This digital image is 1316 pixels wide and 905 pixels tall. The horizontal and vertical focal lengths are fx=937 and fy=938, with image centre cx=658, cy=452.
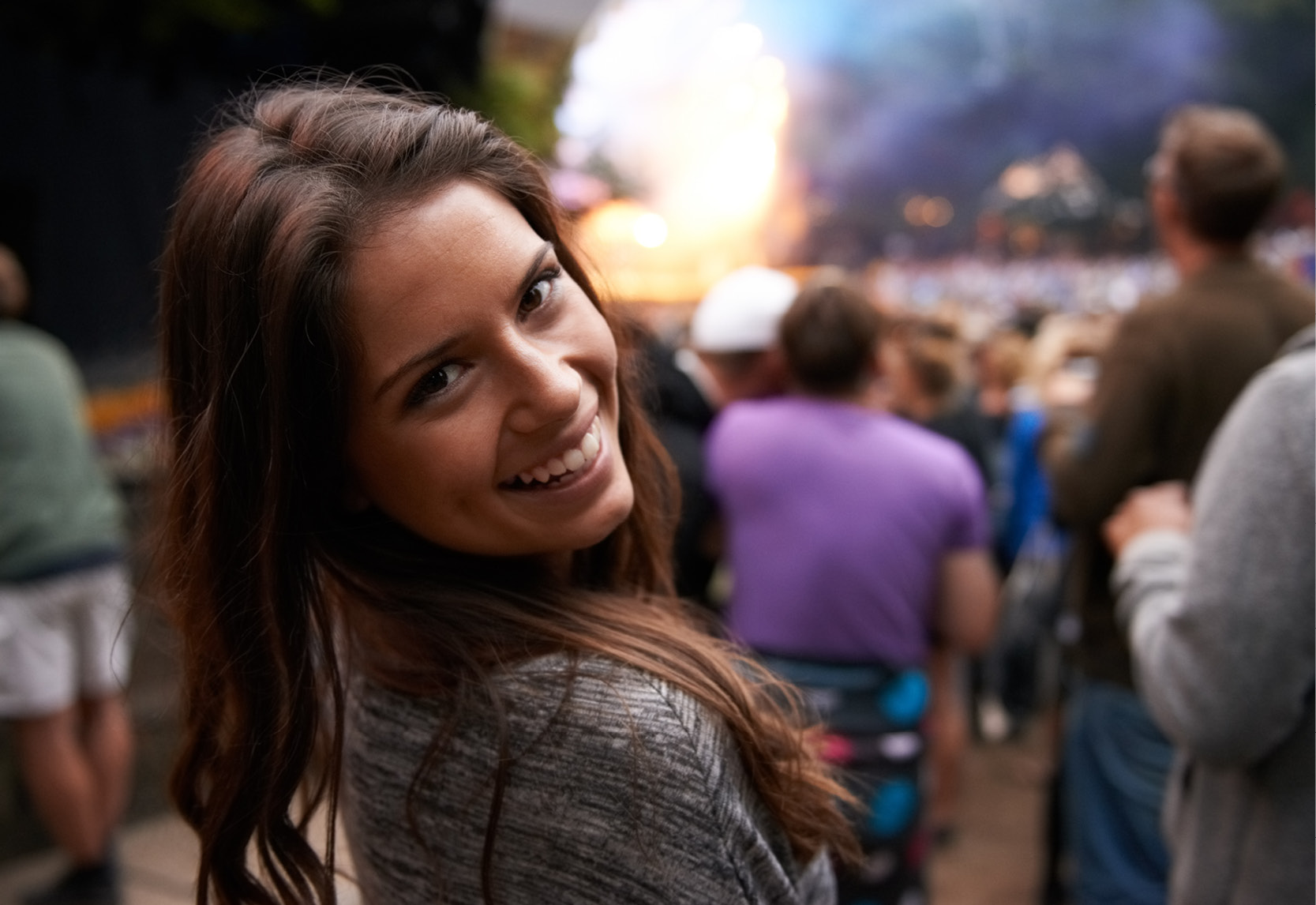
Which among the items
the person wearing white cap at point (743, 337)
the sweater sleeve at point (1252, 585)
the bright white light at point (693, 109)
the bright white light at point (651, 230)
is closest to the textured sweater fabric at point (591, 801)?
the sweater sleeve at point (1252, 585)

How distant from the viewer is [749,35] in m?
12.6

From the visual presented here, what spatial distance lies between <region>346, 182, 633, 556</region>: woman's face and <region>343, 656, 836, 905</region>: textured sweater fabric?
0.16m

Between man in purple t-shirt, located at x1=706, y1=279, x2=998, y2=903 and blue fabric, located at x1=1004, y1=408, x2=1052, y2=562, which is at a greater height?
man in purple t-shirt, located at x1=706, y1=279, x2=998, y2=903

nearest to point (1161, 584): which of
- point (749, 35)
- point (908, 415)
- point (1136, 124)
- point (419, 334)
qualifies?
point (419, 334)

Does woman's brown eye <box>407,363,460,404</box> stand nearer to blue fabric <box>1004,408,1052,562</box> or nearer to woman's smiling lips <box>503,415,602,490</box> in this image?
woman's smiling lips <box>503,415,602,490</box>

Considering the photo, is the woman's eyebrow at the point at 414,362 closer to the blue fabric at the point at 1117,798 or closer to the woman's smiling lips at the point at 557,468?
the woman's smiling lips at the point at 557,468

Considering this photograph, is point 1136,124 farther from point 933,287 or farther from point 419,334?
point 419,334

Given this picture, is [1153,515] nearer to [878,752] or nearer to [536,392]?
[878,752]

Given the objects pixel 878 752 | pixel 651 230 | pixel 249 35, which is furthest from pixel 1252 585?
pixel 651 230

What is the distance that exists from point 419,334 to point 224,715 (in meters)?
0.51

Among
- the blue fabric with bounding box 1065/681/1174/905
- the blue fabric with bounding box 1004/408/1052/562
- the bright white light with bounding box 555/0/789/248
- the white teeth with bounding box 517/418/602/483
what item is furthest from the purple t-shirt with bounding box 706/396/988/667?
the bright white light with bounding box 555/0/789/248

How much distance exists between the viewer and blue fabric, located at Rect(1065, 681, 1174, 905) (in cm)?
226

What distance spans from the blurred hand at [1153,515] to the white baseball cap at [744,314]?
51.8 inches

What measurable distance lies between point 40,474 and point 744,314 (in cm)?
233
